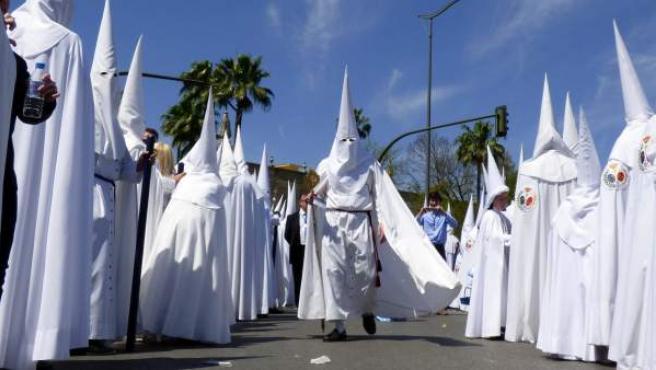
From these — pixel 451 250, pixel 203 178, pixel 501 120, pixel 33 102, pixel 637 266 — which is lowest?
pixel 637 266

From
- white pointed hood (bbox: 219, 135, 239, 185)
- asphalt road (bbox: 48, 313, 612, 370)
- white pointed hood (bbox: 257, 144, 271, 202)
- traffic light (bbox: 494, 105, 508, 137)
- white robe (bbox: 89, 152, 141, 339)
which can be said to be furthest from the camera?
traffic light (bbox: 494, 105, 508, 137)

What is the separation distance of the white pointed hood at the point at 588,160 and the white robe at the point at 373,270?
2987 mm

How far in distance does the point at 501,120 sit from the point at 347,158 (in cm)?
1636

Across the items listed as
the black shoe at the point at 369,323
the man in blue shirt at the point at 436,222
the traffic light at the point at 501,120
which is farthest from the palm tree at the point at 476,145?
the black shoe at the point at 369,323

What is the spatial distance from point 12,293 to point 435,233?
42.3ft

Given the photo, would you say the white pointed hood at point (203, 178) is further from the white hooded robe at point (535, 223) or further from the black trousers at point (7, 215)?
the black trousers at point (7, 215)

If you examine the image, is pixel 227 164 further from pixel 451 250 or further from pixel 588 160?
pixel 451 250

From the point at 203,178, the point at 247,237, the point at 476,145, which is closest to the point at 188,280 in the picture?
the point at 203,178

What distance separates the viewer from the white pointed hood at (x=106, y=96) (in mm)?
7398

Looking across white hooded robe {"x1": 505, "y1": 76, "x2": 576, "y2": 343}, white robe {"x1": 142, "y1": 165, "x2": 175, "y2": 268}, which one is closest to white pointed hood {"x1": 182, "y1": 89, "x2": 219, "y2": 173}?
white robe {"x1": 142, "y1": 165, "x2": 175, "y2": 268}

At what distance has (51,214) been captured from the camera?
5.76 meters

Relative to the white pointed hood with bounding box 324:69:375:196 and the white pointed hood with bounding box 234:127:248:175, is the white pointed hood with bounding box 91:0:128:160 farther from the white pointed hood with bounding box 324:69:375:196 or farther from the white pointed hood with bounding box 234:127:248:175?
the white pointed hood with bounding box 234:127:248:175

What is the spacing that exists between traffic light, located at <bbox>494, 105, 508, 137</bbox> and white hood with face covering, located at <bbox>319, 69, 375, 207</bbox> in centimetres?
1589

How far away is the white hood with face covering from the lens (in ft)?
33.8
